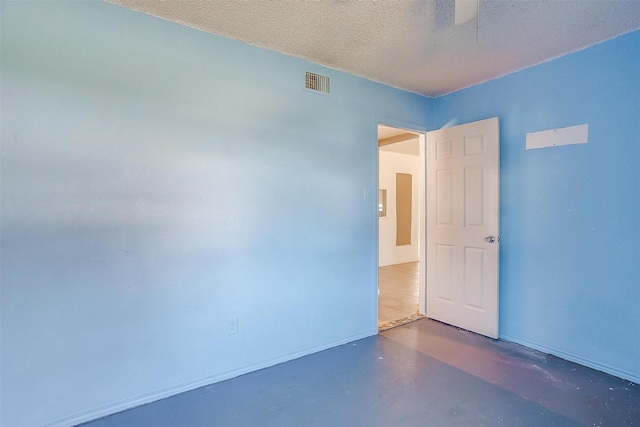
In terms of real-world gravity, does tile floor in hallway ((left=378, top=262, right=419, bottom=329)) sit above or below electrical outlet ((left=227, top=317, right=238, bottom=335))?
below

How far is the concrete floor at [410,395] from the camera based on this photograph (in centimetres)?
193

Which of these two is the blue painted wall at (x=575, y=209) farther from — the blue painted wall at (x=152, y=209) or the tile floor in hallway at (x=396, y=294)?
the blue painted wall at (x=152, y=209)

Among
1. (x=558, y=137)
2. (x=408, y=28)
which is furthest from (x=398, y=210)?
(x=408, y=28)

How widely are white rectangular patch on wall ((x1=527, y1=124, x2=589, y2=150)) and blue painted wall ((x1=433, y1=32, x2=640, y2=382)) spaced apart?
41 millimetres

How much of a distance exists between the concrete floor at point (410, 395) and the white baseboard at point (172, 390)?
0.15 ft

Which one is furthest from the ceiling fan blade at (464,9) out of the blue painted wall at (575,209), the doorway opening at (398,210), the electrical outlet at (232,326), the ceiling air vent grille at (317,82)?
the doorway opening at (398,210)

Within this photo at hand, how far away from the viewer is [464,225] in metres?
3.31

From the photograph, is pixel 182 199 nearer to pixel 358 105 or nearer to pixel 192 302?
pixel 192 302

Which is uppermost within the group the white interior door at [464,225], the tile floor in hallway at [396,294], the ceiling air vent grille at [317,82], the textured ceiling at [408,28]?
the textured ceiling at [408,28]

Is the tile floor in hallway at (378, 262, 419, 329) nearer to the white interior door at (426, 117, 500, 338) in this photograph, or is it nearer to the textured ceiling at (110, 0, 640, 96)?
the white interior door at (426, 117, 500, 338)

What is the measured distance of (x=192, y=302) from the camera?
7.45ft

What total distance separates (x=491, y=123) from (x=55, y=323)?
12.2 feet

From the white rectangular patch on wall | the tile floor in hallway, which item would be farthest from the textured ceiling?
the tile floor in hallway

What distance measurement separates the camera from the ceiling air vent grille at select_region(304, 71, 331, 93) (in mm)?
2775
